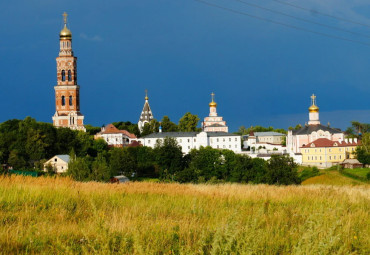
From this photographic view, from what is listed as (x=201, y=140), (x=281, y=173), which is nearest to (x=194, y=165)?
(x=281, y=173)

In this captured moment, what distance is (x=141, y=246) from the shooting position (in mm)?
7016

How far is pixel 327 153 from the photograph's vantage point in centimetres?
8494

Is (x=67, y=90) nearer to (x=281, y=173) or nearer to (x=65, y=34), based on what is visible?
(x=65, y=34)

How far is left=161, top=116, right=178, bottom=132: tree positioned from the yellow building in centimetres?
3818

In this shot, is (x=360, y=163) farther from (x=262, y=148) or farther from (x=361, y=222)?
(x=361, y=222)

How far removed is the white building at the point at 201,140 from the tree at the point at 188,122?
47.0ft

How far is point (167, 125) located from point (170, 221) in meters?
109

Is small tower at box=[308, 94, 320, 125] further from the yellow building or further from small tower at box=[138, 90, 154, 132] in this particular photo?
small tower at box=[138, 90, 154, 132]

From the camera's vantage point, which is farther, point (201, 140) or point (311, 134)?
point (201, 140)

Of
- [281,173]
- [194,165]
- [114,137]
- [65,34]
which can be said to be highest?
[65,34]

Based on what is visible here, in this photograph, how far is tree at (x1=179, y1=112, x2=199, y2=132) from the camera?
117 meters

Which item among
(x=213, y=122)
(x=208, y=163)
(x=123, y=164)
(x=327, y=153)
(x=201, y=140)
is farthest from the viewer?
(x=213, y=122)

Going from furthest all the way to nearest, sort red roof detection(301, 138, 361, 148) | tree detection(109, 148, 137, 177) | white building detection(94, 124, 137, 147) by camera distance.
Answer: white building detection(94, 124, 137, 147) < red roof detection(301, 138, 361, 148) < tree detection(109, 148, 137, 177)

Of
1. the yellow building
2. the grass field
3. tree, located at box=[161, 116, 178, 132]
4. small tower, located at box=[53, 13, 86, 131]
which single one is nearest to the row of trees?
the yellow building
